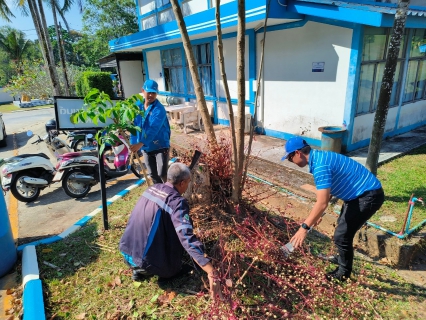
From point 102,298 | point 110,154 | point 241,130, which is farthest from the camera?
point 110,154

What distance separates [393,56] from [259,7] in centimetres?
324

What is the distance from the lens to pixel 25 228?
4273mm

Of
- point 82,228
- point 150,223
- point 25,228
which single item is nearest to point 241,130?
point 150,223

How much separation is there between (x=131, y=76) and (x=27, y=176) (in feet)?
41.3

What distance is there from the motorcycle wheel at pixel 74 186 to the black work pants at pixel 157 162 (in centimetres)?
174

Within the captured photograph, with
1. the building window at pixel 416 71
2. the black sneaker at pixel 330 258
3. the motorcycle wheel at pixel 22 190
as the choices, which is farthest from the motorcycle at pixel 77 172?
the building window at pixel 416 71

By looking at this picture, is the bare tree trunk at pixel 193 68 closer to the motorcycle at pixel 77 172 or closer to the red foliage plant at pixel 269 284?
the red foliage plant at pixel 269 284

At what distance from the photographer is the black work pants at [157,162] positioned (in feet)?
13.7

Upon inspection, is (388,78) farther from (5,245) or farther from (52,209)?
(52,209)

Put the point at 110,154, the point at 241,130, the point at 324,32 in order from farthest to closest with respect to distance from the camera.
→ the point at 110,154 < the point at 324,32 < the point at 241,130

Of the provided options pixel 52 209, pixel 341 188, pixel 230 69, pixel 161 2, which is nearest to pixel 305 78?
pixel 230 69

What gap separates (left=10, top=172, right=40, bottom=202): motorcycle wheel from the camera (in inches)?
194

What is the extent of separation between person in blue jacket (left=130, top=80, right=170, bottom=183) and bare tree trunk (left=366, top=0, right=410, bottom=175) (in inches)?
116

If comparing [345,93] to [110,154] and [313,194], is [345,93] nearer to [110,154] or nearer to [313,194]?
[313,194]
